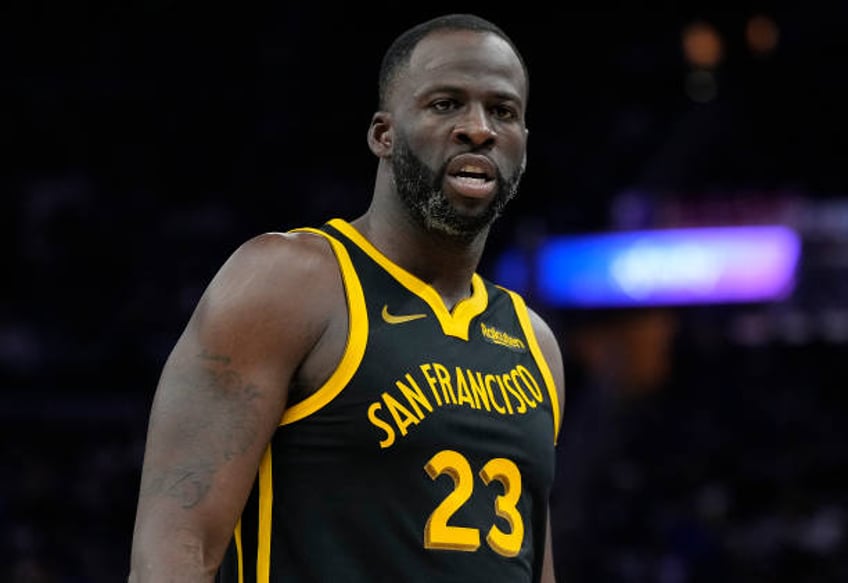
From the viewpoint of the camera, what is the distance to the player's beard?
9.71 feet

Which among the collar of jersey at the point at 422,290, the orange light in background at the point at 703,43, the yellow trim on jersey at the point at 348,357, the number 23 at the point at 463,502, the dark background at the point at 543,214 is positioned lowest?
the number 23 at the point at 463,502

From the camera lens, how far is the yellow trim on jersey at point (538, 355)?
3262 millimetres

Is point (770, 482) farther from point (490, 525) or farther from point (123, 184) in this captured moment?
point (490, 525)

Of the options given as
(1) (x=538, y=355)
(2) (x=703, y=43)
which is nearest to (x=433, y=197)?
(1) (x=538, y=355)

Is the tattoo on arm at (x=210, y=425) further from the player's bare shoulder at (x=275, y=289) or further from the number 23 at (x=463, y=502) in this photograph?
the number 23 at (x=463, y=502)

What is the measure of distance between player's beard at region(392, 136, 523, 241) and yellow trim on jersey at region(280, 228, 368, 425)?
0.22 metres

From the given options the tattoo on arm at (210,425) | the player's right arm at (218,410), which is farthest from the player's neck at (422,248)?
the tattoo on arm at (210,425)

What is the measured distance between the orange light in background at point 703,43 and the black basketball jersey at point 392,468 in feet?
55.9

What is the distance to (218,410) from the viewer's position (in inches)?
106

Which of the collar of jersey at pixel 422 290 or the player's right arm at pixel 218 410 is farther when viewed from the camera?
the collar of jersey at pixel 422 290

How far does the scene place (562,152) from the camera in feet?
66.1

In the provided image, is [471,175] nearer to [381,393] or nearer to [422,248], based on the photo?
[422,248]

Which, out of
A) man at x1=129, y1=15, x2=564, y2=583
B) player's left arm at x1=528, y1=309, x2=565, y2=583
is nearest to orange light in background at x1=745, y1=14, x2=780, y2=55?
player's left arm at x1=528, y1=309, x2=565, y2=583

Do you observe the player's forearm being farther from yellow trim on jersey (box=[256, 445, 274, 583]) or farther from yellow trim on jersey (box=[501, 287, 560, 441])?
yellow trim on jersey (box=[501, 287, 560, 441])
